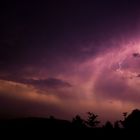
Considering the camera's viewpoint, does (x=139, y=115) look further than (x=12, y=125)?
Yes

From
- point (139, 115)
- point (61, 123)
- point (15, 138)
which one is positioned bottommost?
point (15, 138)

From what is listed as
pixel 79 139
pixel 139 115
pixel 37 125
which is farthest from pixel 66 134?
pixel 139 115

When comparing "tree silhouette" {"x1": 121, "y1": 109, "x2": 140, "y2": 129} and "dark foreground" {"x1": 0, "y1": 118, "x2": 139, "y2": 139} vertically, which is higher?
"tree silhouette" {"x1": 121, "y1": 109, "x2": 140, "y2": 129}

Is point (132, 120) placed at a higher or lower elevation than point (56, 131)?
higher

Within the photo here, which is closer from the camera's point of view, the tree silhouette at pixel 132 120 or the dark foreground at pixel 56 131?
the dark foreground at pixel 56 131

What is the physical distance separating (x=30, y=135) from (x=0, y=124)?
11.4 m

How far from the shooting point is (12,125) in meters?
61.1

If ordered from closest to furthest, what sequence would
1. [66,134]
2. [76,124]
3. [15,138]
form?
1. [15,138]
2. [66,134]
3. [76,124]

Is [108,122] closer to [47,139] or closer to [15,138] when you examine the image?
[47,139]

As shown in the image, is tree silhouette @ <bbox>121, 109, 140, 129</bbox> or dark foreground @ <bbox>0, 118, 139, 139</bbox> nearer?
dark foreground @ <bbox>0, 118, 139, 139</bbox>

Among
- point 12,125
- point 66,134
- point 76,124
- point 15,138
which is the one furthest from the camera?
point 76,124

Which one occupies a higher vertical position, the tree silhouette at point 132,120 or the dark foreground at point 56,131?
the tree silhouette at point 132,120

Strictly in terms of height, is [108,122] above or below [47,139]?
above

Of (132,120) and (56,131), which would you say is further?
(132,120)
